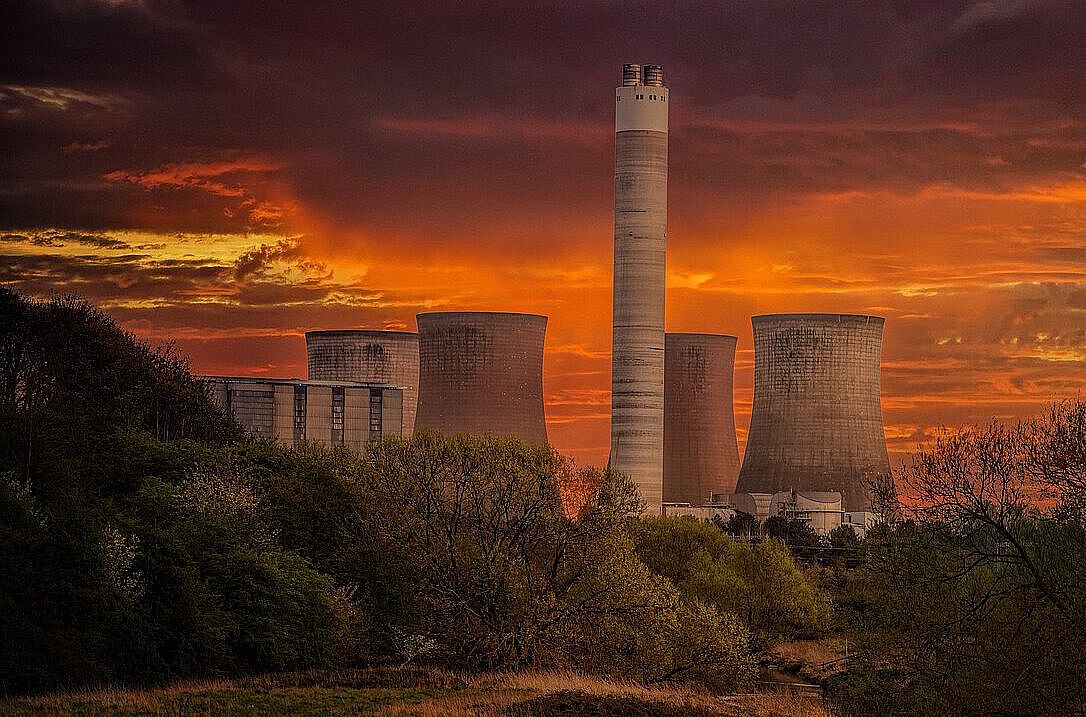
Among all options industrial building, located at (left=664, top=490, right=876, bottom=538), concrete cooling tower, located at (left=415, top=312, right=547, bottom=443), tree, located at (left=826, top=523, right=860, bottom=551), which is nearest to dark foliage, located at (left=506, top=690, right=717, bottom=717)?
tree, located at (left=826, top=523, right=860, bottom=551)

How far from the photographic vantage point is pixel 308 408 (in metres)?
90.4

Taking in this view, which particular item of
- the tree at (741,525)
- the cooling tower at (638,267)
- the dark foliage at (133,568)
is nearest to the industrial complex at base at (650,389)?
the cooling tower at (638,267)

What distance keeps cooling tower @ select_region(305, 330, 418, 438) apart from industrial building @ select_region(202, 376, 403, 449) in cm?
425

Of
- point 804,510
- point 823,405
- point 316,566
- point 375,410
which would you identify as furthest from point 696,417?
point 316,566

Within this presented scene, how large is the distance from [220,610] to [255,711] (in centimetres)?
447

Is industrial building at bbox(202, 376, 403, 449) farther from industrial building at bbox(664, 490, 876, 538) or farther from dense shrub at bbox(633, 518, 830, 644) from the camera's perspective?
dense shrub at bbox(633, 518, 830, 644)

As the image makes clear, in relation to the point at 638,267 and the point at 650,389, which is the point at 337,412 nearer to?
the point at 650,389

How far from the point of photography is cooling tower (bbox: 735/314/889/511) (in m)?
83.8

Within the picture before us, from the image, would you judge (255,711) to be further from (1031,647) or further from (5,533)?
(1031,647)

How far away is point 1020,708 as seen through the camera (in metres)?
18.9

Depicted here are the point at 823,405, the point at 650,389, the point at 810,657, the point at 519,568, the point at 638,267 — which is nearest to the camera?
the point at 519,568

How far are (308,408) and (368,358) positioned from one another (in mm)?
7922

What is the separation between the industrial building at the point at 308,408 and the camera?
291ft

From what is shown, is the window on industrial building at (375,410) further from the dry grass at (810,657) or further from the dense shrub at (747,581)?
the dry grass at (810,657)
